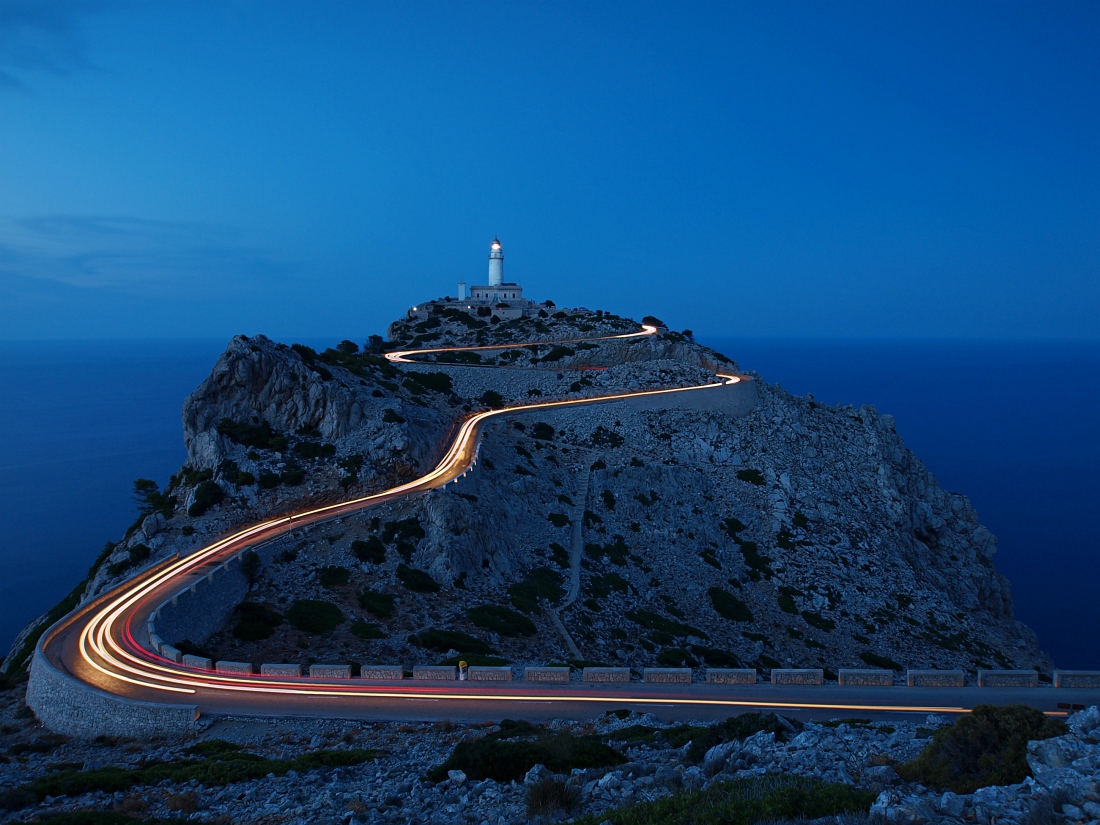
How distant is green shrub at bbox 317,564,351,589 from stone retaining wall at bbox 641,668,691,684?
15246 millimetres

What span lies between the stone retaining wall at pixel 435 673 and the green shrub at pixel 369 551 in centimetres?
1044

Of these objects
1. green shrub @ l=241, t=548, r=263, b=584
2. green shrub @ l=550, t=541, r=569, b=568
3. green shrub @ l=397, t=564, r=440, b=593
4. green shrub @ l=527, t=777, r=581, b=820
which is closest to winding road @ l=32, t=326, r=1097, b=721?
green shrub @ l=241, t=548, r=263, b=584

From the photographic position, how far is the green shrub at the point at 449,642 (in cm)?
2609

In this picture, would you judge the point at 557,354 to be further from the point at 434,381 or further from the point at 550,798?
the point at 550,798

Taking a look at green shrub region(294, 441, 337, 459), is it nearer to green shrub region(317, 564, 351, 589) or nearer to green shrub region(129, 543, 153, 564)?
green shrub region(129, 543, 153, 564)

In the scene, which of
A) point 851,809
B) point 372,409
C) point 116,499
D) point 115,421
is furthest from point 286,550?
point 115,421

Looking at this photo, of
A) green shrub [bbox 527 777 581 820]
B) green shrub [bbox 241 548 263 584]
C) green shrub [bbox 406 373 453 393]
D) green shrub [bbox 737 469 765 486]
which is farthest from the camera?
green shrub [bbox 406 373 453 393]

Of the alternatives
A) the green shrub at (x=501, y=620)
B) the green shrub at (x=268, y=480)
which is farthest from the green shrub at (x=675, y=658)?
the green shrub at (x=268, y=480)

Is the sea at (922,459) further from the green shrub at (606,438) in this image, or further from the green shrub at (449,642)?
the green shrub at (449,642)

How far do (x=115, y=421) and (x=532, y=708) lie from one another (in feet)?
441

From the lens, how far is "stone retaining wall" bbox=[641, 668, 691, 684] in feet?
71.6

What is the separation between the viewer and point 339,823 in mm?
12266

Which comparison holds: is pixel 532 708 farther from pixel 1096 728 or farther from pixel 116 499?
pixel 116 499

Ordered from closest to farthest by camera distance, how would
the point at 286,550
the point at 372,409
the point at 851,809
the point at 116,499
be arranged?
the point at 851,809 → the point at 286,550 → the point at 372,409 → the point at 116,499
